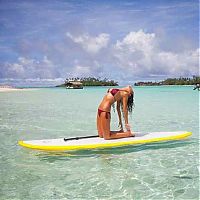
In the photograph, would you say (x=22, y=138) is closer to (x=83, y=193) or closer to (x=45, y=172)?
(x=45, y=172)

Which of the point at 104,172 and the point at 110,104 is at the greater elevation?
the point at 110,104

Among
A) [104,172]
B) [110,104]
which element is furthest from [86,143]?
[104,172]

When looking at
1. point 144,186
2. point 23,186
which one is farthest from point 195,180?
point 23,186

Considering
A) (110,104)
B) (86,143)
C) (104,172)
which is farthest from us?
(110,104)

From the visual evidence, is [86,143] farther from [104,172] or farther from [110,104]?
[104,172]

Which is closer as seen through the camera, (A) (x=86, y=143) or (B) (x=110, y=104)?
(A) (x=86, y=143)

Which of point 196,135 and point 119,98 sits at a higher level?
point 119,98

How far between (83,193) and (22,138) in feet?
12.8

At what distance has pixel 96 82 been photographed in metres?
94.5

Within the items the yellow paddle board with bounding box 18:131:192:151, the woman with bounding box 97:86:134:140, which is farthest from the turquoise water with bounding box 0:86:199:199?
the woman with bounding box 97:86:134:140

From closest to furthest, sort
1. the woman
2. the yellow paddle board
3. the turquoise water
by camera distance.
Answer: the turquoise water → the yellow paddle board → the woman

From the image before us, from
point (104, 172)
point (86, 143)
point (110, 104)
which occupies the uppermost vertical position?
point (110, 104)

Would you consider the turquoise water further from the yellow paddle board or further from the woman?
the woman

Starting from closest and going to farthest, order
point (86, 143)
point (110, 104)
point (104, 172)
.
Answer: point (104, 172) → point (86, 143) → point (110, 104)
